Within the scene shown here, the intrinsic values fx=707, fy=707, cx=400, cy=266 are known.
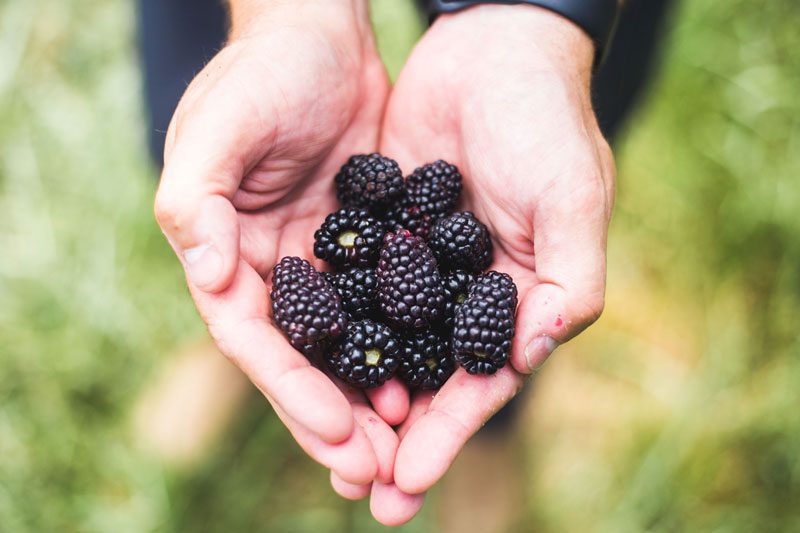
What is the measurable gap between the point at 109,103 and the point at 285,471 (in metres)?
2.56

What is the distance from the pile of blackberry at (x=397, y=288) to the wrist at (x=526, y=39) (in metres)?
0.48

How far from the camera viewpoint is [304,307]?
201 cm

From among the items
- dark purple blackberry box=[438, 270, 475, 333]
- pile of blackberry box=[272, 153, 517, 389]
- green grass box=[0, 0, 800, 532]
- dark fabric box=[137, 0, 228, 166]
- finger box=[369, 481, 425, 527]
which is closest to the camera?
finger box=[369, 481, 425, 527]

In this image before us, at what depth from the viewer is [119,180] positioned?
167 inches

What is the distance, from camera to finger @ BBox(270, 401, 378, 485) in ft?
6.09

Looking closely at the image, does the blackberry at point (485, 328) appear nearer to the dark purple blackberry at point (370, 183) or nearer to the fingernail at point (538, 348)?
the fingernail at point (538, 348)

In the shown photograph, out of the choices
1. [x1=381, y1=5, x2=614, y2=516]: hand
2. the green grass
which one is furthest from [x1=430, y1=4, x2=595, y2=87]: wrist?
the green grass

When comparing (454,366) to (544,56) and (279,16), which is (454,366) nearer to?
(544,56)

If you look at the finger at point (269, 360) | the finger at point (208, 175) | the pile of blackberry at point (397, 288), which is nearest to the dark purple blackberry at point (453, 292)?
the pile of blackberry at point (397, 288)

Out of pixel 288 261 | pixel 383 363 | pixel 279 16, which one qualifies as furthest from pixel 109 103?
pixel 383 363

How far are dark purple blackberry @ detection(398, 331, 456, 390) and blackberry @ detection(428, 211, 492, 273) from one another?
29cm

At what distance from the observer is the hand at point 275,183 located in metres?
1.89

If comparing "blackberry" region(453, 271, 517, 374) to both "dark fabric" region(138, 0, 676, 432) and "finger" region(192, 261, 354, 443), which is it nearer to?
"finger" region(192, 261, 354, 443)

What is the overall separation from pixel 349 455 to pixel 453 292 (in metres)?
0.70
